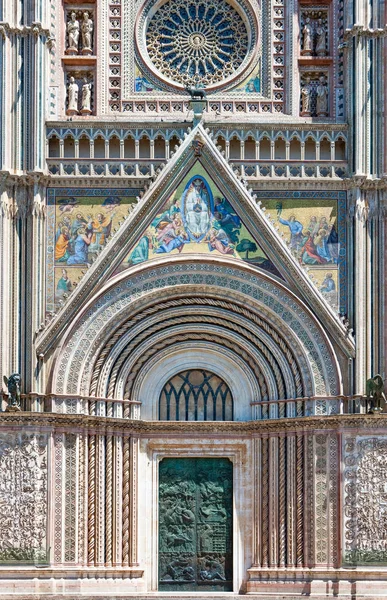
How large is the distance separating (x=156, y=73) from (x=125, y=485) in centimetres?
757

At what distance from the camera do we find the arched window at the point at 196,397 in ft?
91.7

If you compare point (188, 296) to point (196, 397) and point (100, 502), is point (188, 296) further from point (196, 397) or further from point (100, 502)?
point (100, 502)

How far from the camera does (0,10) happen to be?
27.5 meters

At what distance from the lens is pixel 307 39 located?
93.5 feet

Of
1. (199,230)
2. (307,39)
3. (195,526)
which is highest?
(307,39)

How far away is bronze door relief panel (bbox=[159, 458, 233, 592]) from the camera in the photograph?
27406mm

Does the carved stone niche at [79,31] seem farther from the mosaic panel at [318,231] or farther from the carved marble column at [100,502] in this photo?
the carved marble column at [100,502]

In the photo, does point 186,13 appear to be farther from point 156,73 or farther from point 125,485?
point 125,485

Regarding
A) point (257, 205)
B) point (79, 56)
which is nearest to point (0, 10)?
point (79, 56)

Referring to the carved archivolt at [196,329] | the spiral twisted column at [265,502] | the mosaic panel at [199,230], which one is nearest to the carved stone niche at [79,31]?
the mosaic panel at [199,230]

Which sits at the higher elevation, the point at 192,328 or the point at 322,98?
the point at 322,98

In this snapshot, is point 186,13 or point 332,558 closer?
point 332,558

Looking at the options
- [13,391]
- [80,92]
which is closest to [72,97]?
[80,92]

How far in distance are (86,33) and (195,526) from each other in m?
9.22
